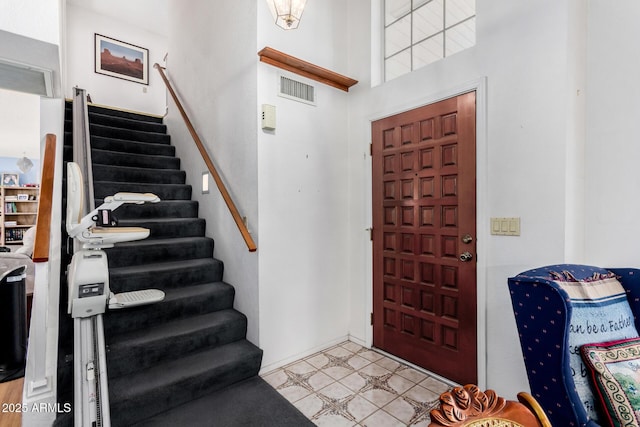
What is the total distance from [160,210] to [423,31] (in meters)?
3.08

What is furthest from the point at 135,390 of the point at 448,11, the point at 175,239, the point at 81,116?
the point at 448,11

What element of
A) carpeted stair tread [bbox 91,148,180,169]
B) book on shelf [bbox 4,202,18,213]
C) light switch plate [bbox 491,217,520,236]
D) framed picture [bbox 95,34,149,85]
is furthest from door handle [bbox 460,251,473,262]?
book on shelf [bbox 4,202,18,213]

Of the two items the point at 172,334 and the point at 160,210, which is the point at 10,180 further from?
the point at 172,334

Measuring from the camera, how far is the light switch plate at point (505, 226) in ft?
6.58

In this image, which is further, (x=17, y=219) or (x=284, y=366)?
(x=17, y=219)

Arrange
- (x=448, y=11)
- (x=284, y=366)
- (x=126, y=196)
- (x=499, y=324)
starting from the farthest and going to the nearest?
(x=284, y=366) → (x=448, y=11) → (x=499, y=324) → (x=126, y=196)

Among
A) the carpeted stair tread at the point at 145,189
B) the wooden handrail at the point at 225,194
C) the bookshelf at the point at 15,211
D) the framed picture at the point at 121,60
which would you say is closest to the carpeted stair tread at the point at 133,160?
the carpeted stair tread at the point at 145,189

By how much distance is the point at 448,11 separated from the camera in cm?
250

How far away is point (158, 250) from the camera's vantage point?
2.91 m

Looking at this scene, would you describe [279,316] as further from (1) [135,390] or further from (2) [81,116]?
(2) [81,116]

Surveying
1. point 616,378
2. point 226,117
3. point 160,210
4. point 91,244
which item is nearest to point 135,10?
point 226,117

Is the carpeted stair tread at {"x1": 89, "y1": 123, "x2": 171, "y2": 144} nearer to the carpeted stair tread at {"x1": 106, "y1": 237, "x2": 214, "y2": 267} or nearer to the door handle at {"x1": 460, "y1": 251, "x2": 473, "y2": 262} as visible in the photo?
the carpeted stair tread at {"x1": 106, "y1": 237, "x2": 214, "y2": 267}

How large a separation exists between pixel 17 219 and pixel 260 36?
834cm

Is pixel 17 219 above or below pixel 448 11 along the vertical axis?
below
